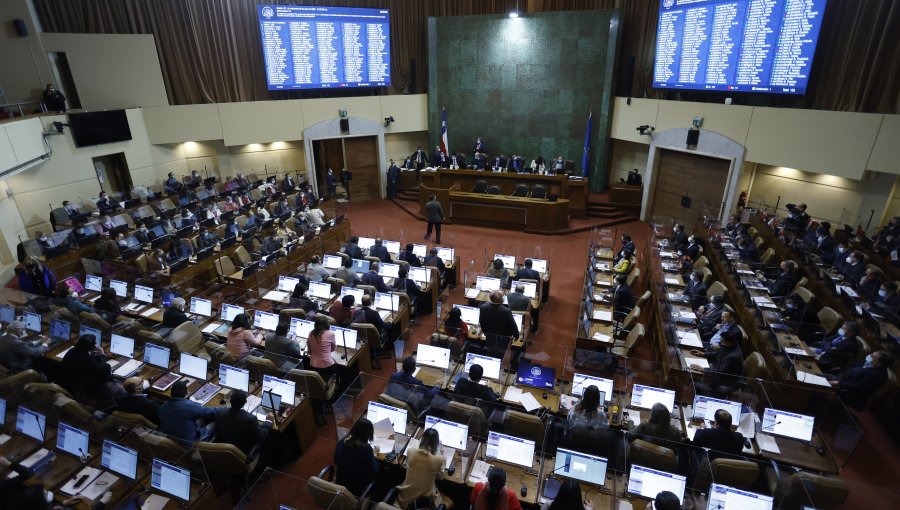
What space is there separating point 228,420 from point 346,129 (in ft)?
45.7

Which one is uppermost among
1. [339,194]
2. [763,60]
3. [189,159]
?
[763,60]

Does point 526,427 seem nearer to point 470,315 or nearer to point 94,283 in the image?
point 470,315

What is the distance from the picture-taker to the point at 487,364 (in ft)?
19.6

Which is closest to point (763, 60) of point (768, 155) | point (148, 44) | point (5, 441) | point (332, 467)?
point (768, 155)

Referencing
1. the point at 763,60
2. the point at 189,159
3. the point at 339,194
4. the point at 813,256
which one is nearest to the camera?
the point at 813,256

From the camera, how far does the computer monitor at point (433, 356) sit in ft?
20.3

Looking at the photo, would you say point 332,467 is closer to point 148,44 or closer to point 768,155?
point 768,155

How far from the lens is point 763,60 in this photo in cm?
1102

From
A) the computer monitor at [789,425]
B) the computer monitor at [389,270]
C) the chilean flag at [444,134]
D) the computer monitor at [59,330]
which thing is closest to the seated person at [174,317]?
the computer monitor at [59,330]

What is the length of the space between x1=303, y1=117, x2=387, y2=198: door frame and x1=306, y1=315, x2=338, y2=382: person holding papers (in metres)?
11.7

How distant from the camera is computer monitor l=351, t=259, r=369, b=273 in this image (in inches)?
371

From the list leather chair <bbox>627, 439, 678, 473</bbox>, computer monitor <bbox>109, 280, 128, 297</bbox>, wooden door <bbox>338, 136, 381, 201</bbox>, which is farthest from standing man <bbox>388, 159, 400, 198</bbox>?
leather chair <bbox>627, 439, 678, 473</bbox>

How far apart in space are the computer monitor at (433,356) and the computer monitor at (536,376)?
3.15 ft

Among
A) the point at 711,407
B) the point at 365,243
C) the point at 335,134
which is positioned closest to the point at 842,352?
the point at 711,407
